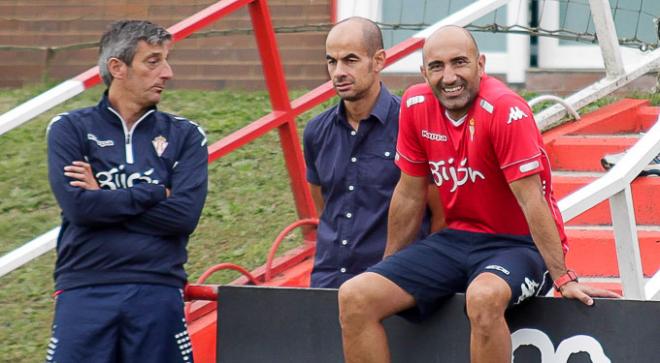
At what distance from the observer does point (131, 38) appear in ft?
16.5

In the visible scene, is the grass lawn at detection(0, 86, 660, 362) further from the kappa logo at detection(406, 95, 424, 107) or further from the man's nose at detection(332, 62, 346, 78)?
the kappa logo at detection(406, 95, 424, 107)

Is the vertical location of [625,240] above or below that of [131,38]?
below

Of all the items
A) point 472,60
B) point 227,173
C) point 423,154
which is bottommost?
point 227,173

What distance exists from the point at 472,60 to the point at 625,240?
93 centimetres

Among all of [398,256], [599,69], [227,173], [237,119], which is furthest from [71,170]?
[599,69]

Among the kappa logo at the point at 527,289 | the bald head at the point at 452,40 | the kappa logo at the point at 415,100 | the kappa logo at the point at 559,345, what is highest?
the bald head at the point at 452,40

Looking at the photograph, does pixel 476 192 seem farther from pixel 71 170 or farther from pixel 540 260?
pixel 71 170

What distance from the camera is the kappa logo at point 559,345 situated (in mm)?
4676

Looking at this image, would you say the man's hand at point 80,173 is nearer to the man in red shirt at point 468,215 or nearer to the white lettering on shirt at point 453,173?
the man in red shirt at point 468,215

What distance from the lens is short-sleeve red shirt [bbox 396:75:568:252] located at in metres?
4.63

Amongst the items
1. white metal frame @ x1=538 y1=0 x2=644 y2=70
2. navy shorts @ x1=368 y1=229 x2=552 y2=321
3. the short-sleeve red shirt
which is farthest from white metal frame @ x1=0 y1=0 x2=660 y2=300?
white metal frame @ x1=538 y1=0 x2=644 y2=70

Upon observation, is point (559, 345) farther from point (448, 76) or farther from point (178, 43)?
point (178, 43)

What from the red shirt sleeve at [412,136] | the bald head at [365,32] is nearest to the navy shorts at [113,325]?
the red shirt sleeve at [412,136]

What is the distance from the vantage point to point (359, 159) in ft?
17.1
